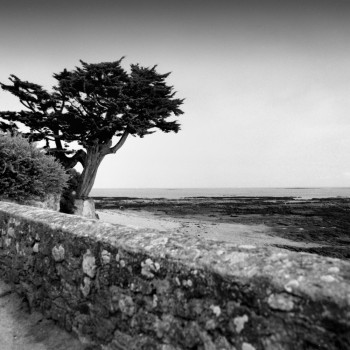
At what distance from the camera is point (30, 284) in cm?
331

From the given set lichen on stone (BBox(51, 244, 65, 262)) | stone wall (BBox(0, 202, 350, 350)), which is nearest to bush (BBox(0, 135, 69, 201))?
stone wall (BBox(0, 202, 350, 350))

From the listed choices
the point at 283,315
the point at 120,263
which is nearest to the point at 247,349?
the point at 283,315

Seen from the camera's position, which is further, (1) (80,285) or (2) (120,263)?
(1) (80,285)

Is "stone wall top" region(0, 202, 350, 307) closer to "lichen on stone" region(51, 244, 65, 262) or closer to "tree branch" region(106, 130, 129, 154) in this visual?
"lichen on stone" region(51, 244, 65, 262)

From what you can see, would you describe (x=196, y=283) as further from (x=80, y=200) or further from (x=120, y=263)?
(x=80, y=200)

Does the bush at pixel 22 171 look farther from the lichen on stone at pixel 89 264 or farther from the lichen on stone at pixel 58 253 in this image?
the lichen on stone at pixel 89 264

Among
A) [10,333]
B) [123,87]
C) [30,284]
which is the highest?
[123,87]

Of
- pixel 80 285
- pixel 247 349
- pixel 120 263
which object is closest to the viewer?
pixel 247 349

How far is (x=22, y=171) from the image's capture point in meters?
8.15

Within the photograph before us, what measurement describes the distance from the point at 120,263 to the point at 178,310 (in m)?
0.66

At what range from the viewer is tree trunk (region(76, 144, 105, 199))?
18.5 metres

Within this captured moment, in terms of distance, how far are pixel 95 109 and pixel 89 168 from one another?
4.10 metres

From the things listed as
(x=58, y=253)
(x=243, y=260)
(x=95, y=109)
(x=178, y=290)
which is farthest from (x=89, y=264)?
(x=95, y=109)

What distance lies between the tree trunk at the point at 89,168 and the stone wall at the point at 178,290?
1585 cm
